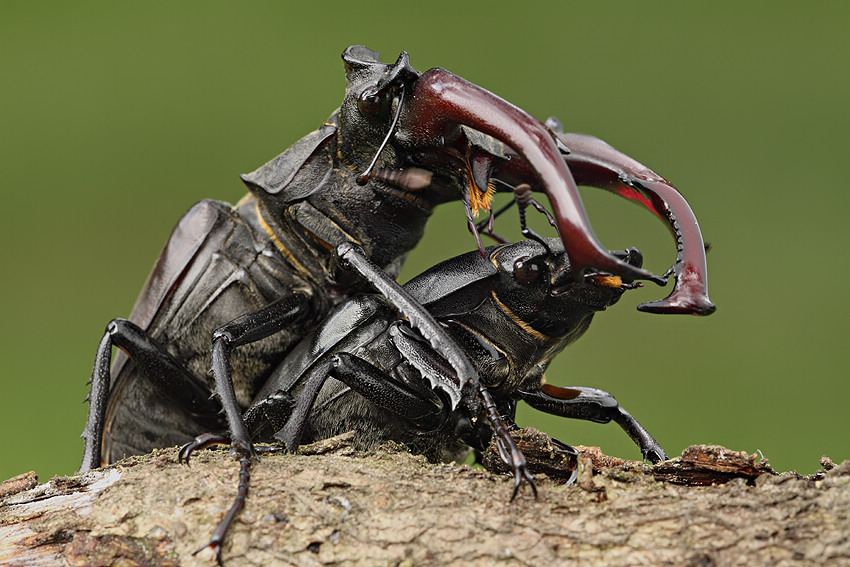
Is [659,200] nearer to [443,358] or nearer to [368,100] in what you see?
[443,358]

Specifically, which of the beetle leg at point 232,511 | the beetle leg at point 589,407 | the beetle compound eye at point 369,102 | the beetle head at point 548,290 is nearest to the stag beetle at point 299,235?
the beetle compound eye at point 369,102

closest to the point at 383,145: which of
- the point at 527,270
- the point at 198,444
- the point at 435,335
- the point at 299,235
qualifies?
the point at 299,235

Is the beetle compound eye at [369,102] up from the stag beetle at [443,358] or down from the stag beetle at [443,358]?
up

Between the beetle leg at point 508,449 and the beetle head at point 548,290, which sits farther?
the beetle head at point 548,290

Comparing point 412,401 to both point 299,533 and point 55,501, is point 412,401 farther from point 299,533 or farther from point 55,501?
point 55,501

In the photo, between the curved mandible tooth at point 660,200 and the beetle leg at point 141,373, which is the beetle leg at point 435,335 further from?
the beetle leg at point 141,373

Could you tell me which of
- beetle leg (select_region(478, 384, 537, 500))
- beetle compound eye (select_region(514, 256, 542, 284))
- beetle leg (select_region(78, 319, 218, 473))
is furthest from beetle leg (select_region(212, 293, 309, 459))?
beetle compound eye (select_region(514, 256, 542, 284))

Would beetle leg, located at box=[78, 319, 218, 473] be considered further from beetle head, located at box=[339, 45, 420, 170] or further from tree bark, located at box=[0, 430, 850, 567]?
beetle head, located at box=[339, 45, 420, 170]
